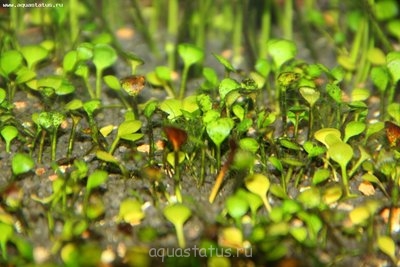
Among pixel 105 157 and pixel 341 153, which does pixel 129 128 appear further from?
pixel 341 153

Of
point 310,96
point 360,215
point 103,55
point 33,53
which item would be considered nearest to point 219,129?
point 310,96

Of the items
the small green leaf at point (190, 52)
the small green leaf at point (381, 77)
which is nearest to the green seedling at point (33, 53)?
the small green leaf at point (190, 52)

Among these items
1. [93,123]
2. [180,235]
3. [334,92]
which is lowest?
[180,235]

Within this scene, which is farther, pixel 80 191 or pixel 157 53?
pixel 157 53

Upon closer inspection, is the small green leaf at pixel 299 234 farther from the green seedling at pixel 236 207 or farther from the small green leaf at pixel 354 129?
the small green leaf at pixel 354 129

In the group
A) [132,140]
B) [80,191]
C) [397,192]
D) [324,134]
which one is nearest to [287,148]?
[324,134]

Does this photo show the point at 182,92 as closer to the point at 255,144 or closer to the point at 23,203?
the point at 255,144

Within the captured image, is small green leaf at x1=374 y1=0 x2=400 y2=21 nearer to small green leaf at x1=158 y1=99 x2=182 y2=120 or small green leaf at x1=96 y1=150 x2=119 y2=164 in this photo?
small green leaf at x1=158 y1=99 x2=182 y2=120
